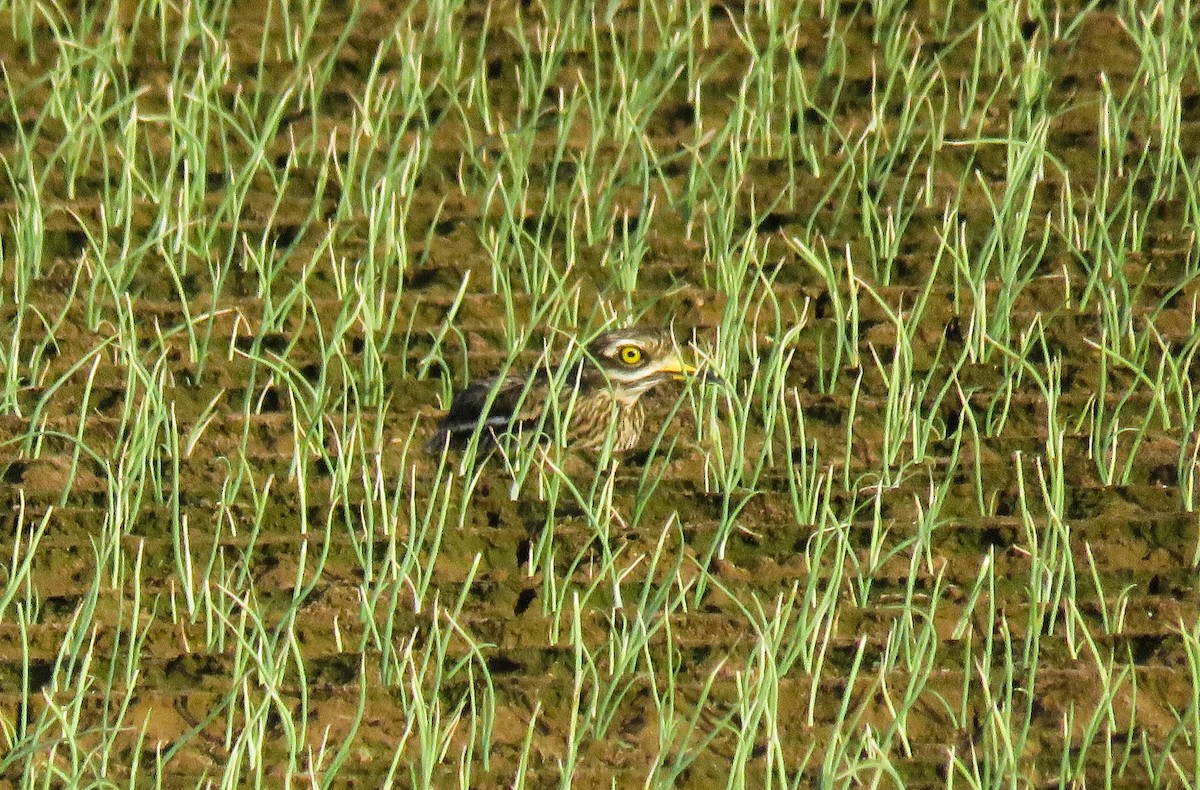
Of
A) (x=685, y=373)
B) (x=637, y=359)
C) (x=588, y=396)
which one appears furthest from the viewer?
(x=588, y=396)

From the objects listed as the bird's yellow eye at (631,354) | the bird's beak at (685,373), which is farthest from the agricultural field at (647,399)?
the bird's yellow eye at (631,354)

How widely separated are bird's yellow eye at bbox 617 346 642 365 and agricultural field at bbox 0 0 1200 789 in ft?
0.50

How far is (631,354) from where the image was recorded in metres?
4.91

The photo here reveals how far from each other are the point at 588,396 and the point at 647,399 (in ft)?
0.53

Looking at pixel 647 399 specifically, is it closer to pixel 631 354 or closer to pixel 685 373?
pixel 631 354

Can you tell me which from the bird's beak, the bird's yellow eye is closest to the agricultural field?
the bird's beak

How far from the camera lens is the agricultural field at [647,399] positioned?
11.1 feet

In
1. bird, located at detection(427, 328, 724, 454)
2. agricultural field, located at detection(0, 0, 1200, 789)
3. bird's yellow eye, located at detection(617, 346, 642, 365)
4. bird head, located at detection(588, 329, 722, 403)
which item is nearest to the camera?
agricultural field, located at detection(0, 0, 1200, 789)

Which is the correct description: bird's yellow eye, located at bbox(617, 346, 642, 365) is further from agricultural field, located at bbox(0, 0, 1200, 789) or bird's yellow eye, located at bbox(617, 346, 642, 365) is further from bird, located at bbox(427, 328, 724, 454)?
agricultural field, located at bbox(0, 0, 1200, 789)

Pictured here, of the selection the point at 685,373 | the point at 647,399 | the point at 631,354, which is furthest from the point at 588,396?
the point at 685,373

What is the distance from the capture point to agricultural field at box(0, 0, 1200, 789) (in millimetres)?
3379

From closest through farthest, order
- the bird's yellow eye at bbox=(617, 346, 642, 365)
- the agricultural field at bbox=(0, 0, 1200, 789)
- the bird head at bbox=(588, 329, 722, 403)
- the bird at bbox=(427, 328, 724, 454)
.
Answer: the agricultural field at bbox=(0, 0, 1200, 789) → the bird at bbox=(427, 328, 724, 454) → the bird head at bbox=(588, 329, 722, 403) → the bird's yellow eye at bbox=(617, 346, 642, 365)

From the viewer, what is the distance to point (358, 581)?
12.5ft

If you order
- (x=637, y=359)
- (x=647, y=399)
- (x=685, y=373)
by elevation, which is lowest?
Answer: (x=647, y=399)
